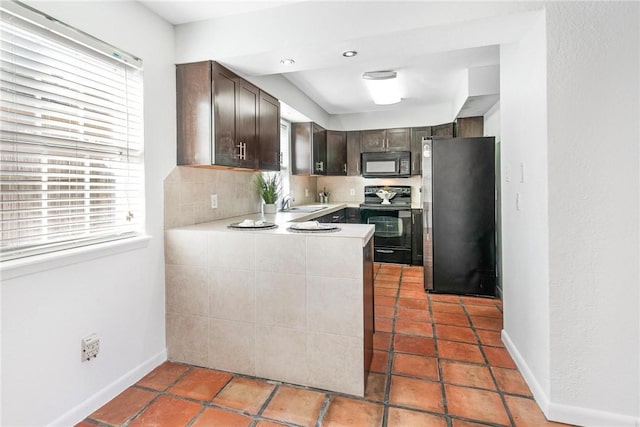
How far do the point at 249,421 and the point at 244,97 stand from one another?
2283 mm

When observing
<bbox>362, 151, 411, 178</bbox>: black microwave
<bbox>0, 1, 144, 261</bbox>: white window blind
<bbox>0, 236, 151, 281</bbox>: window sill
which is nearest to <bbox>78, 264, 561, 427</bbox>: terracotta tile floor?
<bbox>0, 236, 151, 281</bbox>: window sill

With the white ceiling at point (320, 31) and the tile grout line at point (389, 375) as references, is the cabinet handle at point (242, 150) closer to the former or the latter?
the white ceiling at point (320, 31)

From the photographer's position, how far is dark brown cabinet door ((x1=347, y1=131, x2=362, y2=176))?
17.9 feet

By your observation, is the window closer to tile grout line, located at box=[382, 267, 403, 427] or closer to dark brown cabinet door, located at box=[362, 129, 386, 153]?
dark brown cabinet door, located at box=[362, 129, 386, 153]

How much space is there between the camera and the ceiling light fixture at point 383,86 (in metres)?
3.47

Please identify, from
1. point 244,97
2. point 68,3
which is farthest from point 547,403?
point 68,3

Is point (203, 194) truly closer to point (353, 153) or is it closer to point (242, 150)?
point (242, 150)

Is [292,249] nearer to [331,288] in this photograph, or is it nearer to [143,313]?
[331,288]

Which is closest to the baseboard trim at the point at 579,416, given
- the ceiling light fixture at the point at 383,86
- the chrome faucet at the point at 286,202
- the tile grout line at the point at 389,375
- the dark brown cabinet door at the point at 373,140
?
the tile grout line at the point at 389,375

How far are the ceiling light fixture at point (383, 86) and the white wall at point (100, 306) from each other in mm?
2017

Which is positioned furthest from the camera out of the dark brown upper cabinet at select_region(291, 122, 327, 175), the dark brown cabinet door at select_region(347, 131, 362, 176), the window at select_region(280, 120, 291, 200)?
the dark brown cabinet door at select_region(347, 131, 362, 176)

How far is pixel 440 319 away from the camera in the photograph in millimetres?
2965

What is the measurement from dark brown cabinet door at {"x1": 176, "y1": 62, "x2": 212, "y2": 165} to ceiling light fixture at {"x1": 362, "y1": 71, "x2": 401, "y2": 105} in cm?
185

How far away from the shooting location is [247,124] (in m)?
2.75
